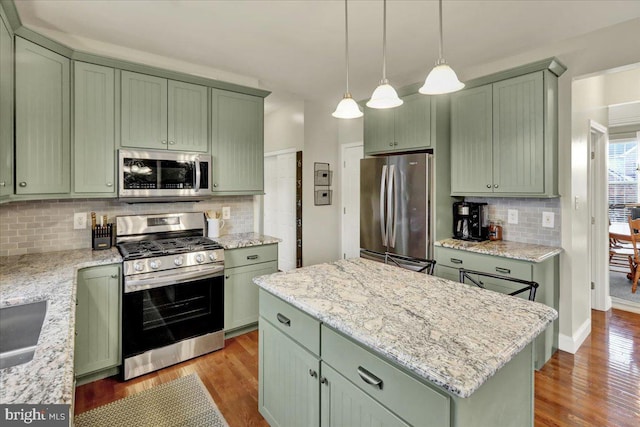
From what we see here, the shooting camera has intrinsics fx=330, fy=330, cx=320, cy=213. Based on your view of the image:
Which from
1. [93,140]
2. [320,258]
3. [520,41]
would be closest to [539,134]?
[520,41]

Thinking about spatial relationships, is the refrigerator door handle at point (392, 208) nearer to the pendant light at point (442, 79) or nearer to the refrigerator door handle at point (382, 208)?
the refrigerator door handle at point (382, 208)

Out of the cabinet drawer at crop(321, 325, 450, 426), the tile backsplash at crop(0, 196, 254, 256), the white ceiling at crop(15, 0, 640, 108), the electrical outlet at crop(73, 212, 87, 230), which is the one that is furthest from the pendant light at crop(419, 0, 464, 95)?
the electrical outlet at crop(73, 212, 87, 230)

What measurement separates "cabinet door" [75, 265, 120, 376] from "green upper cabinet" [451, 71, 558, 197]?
3.05 meters

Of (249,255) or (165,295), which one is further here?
(249,255)

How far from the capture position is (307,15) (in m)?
2.37

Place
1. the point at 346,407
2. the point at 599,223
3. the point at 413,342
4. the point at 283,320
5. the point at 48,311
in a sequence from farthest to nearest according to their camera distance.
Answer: the point at 599,223 < the point at 283,320 < the point at 48,311 < the point at 346,407 < the point at 413,342

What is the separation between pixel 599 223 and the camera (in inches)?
146

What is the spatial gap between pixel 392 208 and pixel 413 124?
862 millimetres

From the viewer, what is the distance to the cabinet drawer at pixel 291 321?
1.45m

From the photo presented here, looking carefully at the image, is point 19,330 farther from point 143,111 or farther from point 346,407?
point 143,111

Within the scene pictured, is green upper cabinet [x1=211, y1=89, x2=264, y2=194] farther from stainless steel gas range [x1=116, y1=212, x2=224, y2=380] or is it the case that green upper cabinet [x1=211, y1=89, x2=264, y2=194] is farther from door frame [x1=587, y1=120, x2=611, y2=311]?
door frame [x1=587, y1=120, x2=611, y2=311]

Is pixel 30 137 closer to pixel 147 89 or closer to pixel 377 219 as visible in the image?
pixel 147 89

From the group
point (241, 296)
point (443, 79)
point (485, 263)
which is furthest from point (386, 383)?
point (241, 296)

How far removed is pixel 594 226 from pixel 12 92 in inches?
208
